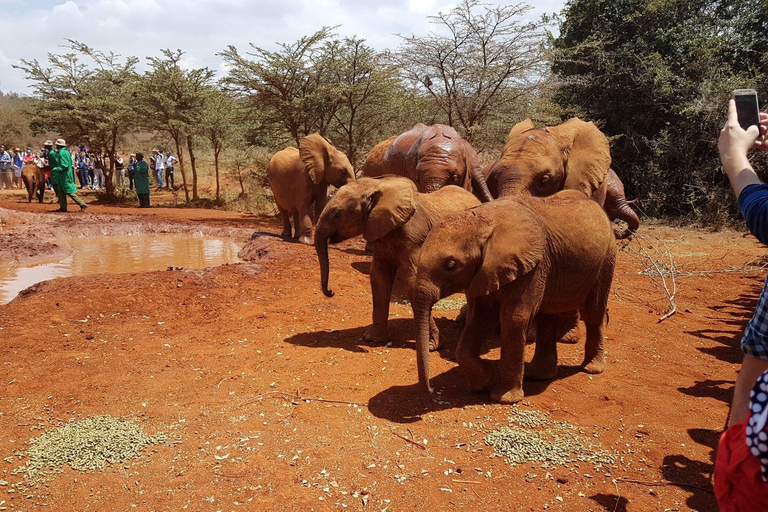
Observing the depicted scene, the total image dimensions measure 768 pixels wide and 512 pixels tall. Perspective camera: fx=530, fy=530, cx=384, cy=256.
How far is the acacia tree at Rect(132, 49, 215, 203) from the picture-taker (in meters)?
20.5

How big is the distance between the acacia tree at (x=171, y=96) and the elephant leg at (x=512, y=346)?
18734 millimetres

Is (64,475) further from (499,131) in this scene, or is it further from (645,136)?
(645,136)

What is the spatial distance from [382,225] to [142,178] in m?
17.9

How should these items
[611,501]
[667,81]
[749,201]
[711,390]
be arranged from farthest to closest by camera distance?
[667,81]
[711,390]
[611,501]
[749,201]

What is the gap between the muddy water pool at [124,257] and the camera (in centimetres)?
1008

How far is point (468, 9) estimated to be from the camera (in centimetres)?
1625

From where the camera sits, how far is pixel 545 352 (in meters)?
5.28

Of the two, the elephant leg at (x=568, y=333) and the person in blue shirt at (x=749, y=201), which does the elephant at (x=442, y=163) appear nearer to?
the elephant leg at (x=568, y=333)

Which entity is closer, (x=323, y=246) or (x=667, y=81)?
(x=323, y=246)

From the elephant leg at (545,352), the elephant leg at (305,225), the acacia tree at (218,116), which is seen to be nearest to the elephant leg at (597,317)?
the elephant leg at (545,352)

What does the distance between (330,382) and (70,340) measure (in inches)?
130

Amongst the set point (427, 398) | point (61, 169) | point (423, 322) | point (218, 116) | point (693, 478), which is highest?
point (218, 116)

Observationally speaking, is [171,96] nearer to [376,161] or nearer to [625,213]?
[376,161]

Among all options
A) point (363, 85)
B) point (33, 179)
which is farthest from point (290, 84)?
point (33, 179)
